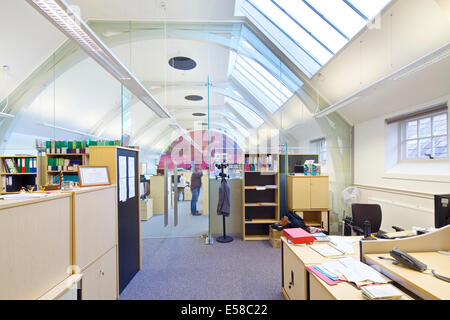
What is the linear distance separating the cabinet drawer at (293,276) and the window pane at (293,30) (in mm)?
3922

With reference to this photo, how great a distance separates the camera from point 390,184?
13.0 feet

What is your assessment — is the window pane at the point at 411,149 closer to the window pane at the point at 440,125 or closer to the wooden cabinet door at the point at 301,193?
the window pane at the point at 440,125

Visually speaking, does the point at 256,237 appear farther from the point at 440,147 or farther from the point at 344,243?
the point at 440,147

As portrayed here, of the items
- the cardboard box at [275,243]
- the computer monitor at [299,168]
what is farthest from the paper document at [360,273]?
the computer monitor at [299,168]

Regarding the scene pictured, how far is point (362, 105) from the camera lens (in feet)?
14.1

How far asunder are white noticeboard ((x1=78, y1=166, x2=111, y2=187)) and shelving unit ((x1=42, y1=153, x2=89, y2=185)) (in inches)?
87.3

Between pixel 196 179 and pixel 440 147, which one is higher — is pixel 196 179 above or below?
below

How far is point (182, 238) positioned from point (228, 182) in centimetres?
159

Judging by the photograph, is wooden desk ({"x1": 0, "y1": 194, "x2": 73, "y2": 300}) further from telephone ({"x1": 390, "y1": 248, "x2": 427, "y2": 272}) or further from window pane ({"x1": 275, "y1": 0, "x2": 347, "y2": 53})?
window pane ({"x1": 275, "y1": 0, "x2": 347, "y2": 53})

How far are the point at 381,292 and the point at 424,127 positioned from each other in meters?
3.84

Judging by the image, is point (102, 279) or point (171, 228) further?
point (171, 228)

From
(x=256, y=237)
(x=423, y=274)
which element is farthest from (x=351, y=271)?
(x=256, y=237)

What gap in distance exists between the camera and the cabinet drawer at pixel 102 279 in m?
1.77

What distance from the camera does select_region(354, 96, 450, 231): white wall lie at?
322 centimetres
